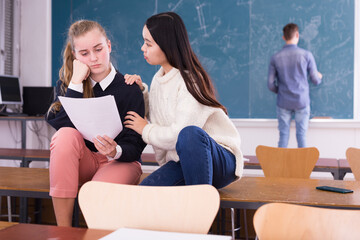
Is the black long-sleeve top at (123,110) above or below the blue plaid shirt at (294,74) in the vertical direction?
below

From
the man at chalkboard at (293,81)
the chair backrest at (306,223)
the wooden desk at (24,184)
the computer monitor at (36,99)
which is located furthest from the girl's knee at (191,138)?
the computer monitor at (36,99)

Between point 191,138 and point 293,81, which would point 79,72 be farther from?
point 293,81

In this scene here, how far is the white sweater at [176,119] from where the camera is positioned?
1.89 m

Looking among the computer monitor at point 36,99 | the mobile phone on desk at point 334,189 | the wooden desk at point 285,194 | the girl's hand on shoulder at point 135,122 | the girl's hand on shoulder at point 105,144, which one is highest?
the computer monitor at point 36,99

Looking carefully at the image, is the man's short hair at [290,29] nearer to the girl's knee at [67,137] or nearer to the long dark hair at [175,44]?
the long dark hair at [175,44]

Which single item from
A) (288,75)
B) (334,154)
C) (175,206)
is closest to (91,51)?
(175,206)

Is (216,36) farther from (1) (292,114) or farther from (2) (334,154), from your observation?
(2) (334,154)

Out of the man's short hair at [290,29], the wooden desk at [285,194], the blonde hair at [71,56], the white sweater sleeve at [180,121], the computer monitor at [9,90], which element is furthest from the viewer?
the computer monitor at [9,90]

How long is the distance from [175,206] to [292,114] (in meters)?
4.49

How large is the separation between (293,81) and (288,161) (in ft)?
8.91

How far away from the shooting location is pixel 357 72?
5.27 m

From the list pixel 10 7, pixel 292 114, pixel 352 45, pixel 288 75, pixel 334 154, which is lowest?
pixel 334 154

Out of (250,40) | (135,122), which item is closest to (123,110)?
(135,122)

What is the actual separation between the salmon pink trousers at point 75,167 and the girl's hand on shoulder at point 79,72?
27cm
